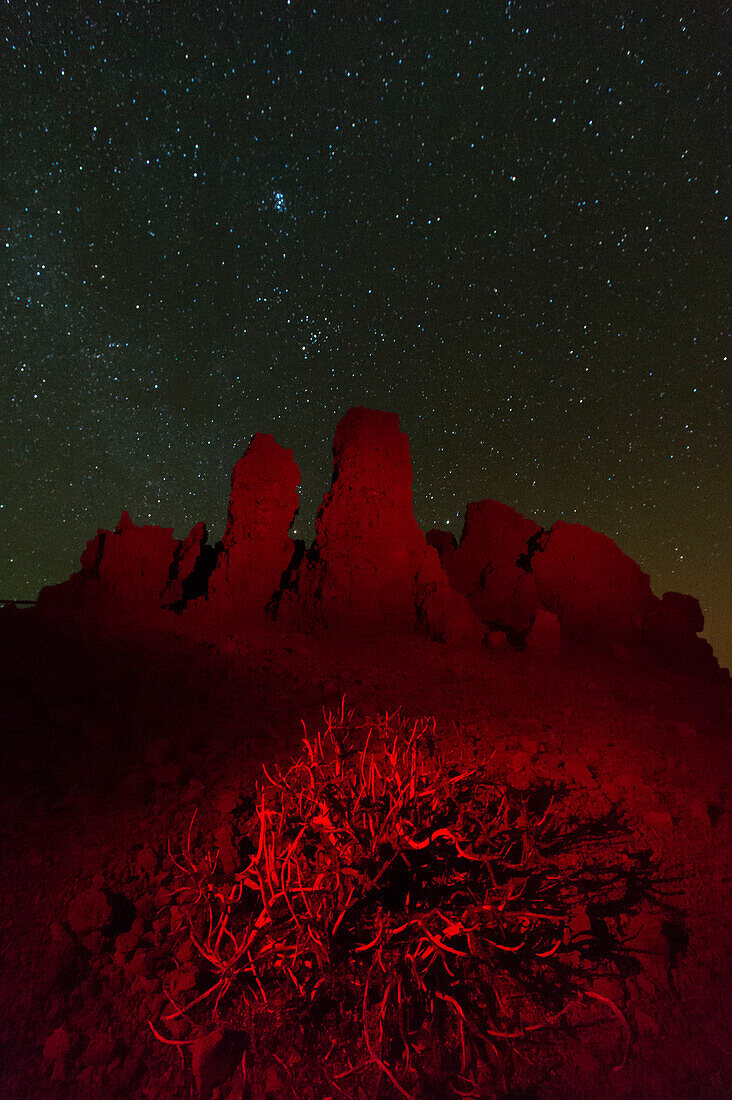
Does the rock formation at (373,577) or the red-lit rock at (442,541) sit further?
the red-lit rock at (442,541)

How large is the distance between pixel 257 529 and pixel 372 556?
3.10m

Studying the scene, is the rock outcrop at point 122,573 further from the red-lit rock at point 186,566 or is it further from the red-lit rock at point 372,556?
the red-lit rock at point 372,556

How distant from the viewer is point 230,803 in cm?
420

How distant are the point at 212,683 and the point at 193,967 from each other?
16.1 feet

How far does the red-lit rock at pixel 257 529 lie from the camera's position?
1192cm

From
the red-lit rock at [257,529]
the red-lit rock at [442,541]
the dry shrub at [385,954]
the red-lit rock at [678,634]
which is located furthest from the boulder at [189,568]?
the red-lit rock at [678,634]

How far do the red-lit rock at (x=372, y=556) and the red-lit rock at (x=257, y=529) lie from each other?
898 millimetres

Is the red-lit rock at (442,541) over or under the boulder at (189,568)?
over

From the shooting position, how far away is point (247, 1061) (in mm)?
2379

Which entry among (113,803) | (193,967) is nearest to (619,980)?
(193,967)

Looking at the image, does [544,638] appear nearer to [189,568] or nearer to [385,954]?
[385,954]

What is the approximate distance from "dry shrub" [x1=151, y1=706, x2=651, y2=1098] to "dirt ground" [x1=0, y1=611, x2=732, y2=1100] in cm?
14

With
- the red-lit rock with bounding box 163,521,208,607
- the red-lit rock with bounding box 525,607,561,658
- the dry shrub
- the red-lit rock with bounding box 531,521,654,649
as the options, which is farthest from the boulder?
the dry shrub

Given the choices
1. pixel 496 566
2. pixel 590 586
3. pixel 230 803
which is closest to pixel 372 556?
pixel 496 566
